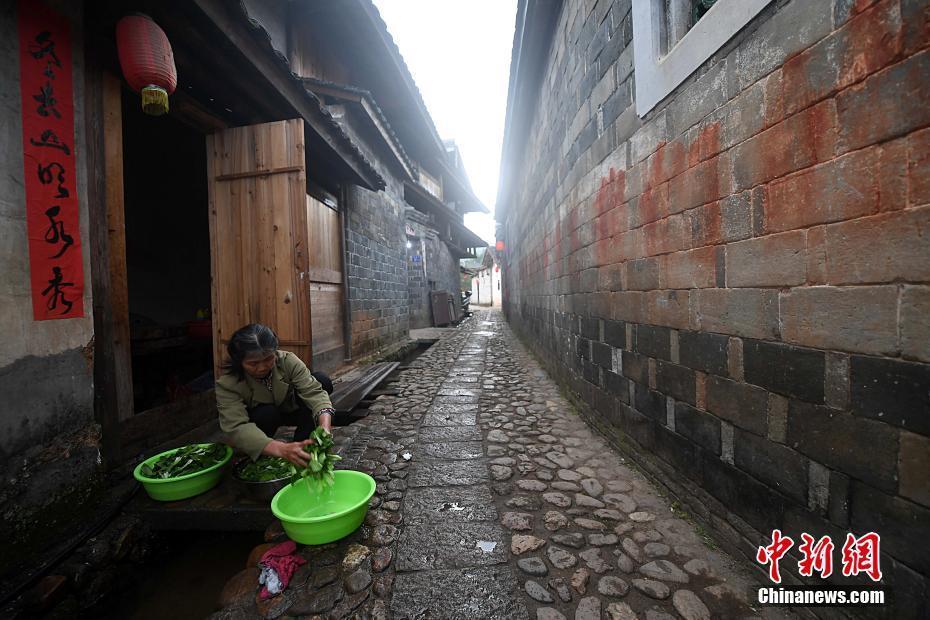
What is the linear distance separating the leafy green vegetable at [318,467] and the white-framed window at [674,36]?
327cm

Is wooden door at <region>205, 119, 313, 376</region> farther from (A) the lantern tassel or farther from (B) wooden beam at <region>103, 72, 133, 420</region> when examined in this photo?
(A) the lantern tassel

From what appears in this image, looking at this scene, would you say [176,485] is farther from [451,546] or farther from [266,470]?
[451,546]

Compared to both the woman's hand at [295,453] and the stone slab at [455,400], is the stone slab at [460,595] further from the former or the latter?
the stone slab at [455,400]

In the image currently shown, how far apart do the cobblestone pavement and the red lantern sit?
306cm

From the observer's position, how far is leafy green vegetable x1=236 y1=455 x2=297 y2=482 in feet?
8.12

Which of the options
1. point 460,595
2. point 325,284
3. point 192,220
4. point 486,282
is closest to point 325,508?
point 460,595

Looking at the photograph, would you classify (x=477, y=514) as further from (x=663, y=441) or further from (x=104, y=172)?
(x=104, y=172)

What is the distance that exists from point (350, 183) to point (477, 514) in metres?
6.50

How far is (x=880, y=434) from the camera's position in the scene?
4.36 feet

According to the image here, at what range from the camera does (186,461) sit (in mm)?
2594

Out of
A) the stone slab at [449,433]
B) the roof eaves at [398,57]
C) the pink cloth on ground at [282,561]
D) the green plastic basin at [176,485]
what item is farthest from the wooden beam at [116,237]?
the roof eaves at [398,57]

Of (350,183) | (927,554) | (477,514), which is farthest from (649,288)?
(350,183)

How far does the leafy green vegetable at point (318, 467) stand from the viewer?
218 cm

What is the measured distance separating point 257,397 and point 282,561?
4.10 ft
